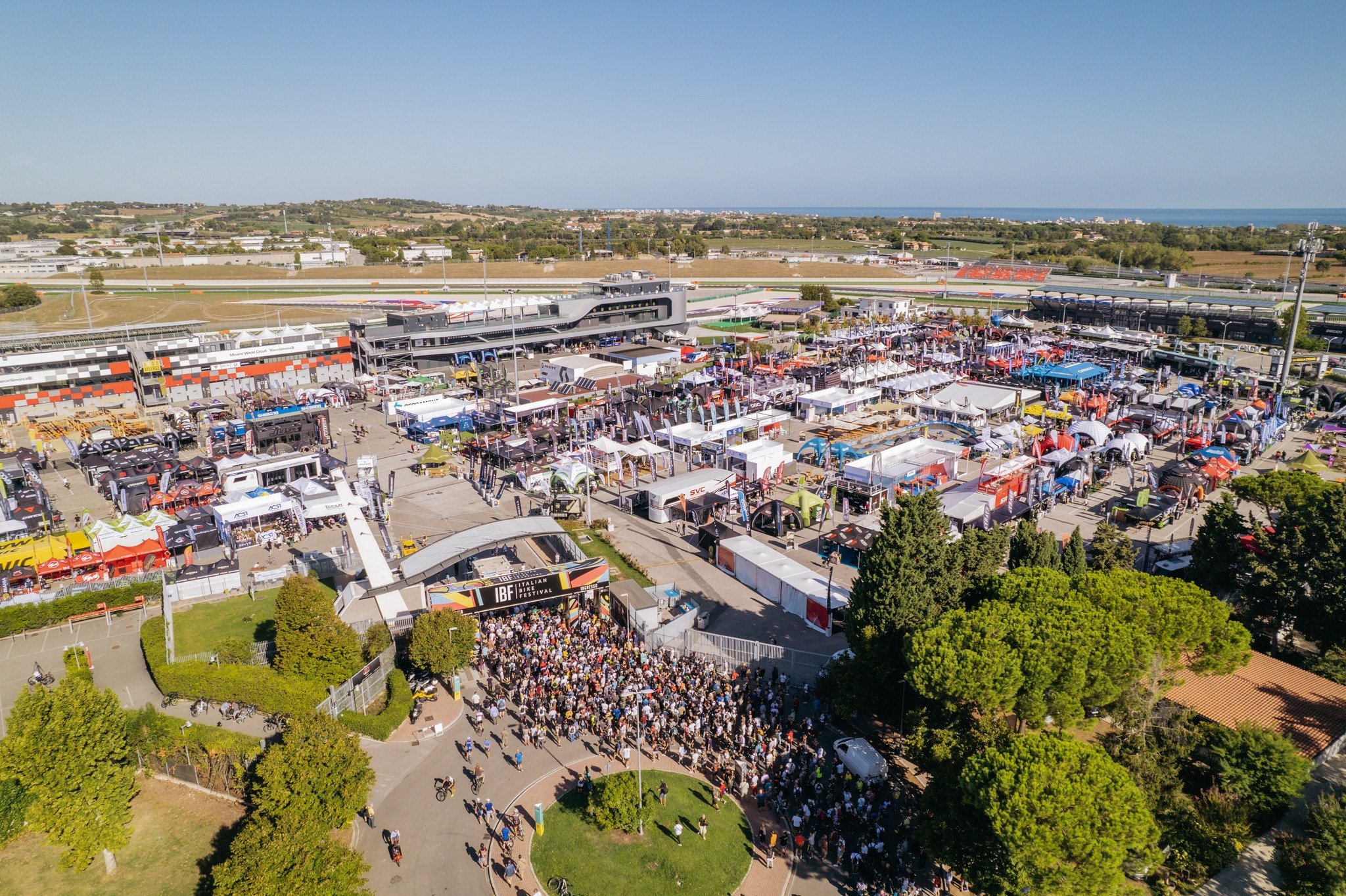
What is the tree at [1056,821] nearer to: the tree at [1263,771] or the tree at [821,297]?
the tree at [1263,771]

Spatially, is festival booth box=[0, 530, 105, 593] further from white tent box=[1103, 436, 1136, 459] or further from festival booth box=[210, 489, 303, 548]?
white tent box=[1103, 436, 1136, 459]

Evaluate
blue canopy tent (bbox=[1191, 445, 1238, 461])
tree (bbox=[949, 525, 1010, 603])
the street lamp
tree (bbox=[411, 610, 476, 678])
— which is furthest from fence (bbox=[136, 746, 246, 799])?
blue canopy tent (bbox=[1191, 445, 1238, 461])

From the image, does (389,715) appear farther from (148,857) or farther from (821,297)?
(821,297)

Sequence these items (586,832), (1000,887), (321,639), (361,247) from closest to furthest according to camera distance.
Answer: (1000,887), (586,832), (321,639), (361,247)

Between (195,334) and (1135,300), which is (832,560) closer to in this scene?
(195,334)

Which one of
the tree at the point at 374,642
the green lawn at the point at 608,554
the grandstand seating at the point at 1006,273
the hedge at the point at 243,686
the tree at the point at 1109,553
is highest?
the grandstand seating at the point at 1006,273

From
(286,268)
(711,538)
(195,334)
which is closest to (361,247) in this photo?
(286,268)

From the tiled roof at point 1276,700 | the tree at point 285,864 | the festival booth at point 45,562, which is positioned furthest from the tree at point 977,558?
the festival booth at point 45,562
